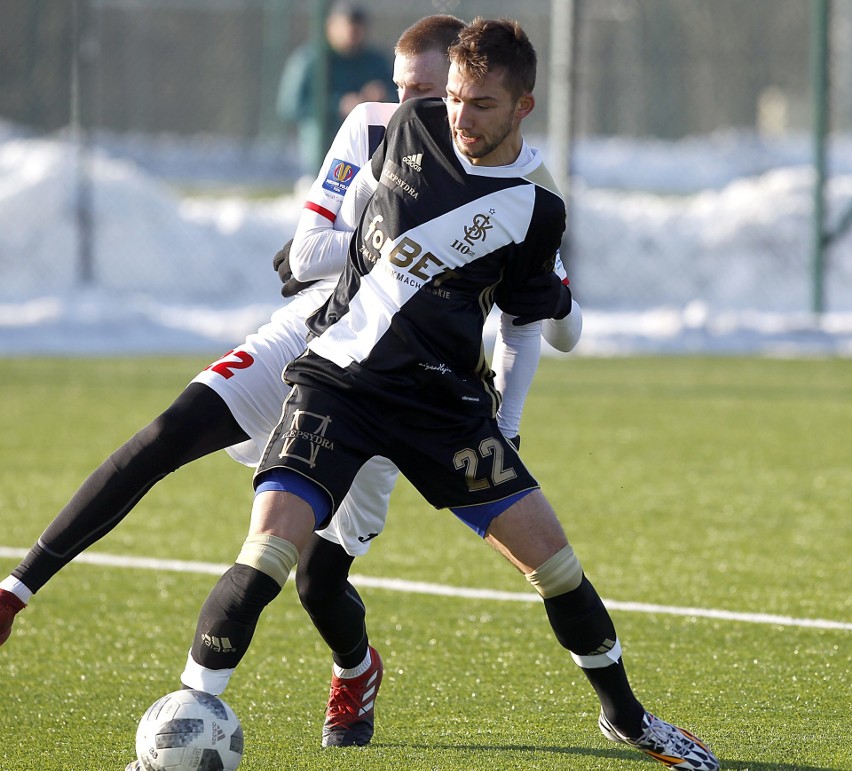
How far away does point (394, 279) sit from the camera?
3.42 m

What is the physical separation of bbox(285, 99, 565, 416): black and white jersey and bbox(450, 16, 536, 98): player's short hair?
19cm

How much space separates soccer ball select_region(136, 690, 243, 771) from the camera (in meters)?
3.16

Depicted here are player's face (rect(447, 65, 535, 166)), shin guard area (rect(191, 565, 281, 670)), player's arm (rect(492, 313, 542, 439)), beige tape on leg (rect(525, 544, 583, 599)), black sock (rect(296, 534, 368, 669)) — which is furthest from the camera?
black sock (rect(296, 534, 368, 669))

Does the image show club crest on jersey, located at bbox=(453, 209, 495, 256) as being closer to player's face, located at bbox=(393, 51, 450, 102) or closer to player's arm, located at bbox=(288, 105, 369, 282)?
player's arm, located at bbox=(288, 105, 369, 282)

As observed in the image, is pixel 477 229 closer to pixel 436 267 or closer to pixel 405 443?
pixel 436 267

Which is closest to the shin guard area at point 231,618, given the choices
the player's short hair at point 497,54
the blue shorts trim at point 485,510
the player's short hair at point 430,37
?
the blue shorts trim at point 485,510

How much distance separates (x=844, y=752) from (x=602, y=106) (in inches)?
525

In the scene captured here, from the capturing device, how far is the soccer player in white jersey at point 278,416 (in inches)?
143

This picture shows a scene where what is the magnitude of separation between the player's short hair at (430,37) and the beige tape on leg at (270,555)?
4.50 ft

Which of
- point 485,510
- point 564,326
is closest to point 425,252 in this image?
point 564,326

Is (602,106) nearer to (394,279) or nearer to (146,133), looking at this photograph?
(146,133)

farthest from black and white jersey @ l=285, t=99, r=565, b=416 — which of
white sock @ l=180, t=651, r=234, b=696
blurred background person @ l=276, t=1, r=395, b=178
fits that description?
blurred background person @ l=276, t=1, r=395, b=178

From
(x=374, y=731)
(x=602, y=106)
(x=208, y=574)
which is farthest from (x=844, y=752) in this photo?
(x=602, y=106)

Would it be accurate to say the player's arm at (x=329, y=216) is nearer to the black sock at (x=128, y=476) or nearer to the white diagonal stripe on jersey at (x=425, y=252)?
the white diagonal stripe on jersey at (x=425, y=252)
